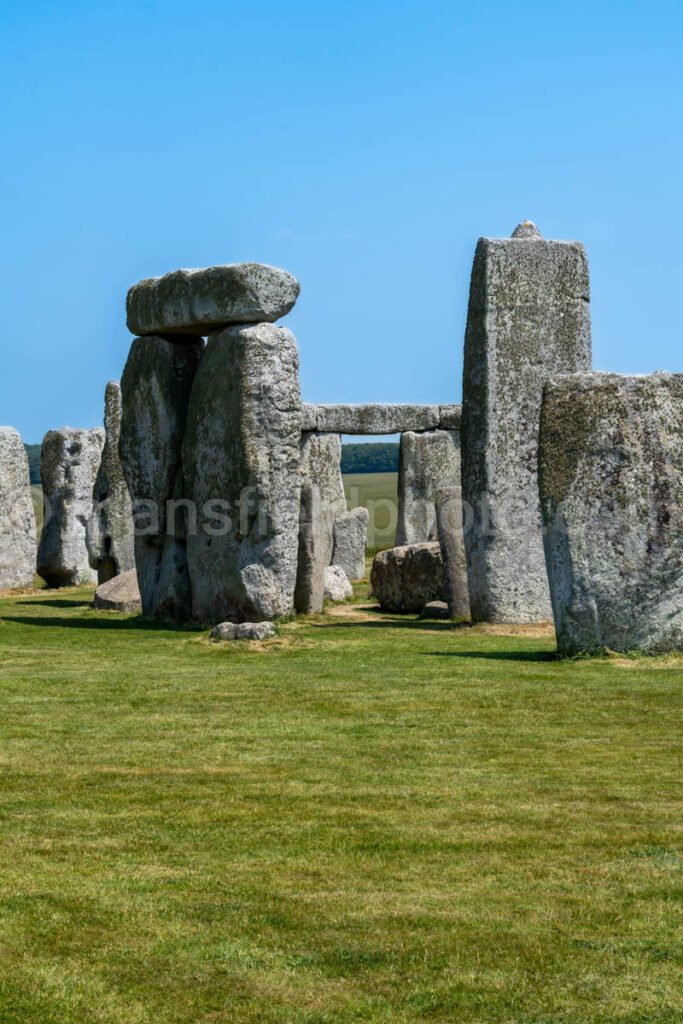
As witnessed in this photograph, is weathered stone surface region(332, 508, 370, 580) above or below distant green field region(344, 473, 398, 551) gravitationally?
below

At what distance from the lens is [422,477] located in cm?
2423

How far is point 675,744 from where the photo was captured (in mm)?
7637

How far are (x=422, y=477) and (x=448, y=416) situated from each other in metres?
1.01

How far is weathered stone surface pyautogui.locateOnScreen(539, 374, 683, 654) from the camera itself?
1053cm

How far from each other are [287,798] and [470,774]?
2.95 ft

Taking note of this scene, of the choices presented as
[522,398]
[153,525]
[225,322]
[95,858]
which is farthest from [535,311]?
[95,858]

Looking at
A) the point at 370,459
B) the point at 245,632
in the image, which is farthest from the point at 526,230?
the point at 370,459

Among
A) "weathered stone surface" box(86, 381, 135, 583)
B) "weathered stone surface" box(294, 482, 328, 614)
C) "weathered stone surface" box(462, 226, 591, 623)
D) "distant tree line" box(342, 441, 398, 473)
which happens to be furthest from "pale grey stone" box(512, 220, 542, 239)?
"distant tree line" box(342, 441, 398, 473)

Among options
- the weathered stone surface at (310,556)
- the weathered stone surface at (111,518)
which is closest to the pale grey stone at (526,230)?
the weathered stone surface at (310,556)

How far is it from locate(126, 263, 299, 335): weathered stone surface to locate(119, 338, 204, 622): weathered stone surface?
0.33 meters

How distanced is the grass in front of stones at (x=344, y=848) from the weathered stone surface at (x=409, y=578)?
607cm

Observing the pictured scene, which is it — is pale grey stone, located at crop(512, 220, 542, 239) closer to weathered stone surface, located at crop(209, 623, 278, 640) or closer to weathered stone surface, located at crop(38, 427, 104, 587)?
weathered stone surface, located at crop(209, 623, 278, 640)

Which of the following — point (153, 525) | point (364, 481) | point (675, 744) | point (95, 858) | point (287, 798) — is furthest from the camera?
point (364, 481)

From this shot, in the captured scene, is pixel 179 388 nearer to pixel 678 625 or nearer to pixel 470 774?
pixel 678 625
